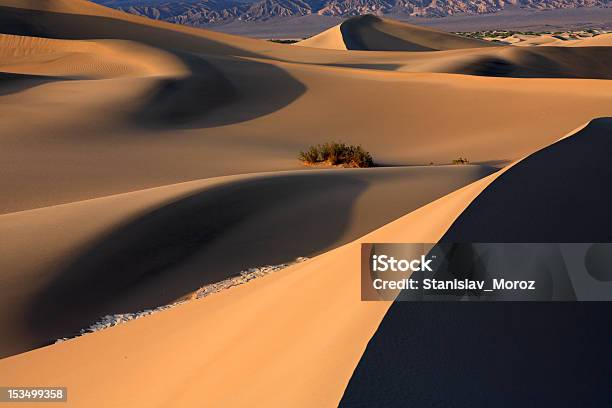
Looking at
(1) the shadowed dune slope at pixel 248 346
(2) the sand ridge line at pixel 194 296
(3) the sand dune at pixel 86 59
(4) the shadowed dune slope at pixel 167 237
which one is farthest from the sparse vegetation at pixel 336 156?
(3) the sand dune at pixel 86 59

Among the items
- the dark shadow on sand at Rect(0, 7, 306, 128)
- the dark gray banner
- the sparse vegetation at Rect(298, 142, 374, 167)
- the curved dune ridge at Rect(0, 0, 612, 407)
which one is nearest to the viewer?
the dark gray banner

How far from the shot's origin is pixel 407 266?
444 cm

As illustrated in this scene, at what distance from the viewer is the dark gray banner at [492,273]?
414 cm

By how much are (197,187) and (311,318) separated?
6.78 m

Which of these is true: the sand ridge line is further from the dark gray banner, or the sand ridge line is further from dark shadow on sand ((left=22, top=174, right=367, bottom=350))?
the dark gray banner

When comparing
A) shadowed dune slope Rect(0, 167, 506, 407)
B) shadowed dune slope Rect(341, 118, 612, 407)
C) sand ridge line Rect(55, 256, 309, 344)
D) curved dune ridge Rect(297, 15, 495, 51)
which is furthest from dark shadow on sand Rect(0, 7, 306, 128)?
curved dune ridge Rect(297, 15, 495, 51)

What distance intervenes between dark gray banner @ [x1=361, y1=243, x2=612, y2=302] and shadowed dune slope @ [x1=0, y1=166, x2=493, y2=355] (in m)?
4.08

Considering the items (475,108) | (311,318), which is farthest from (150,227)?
(475,108)

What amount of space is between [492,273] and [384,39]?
81.4 metres

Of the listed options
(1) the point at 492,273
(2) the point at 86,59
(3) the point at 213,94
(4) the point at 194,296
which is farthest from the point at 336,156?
(2) the point at 86,59

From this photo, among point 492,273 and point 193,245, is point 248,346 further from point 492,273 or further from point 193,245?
point 193,245

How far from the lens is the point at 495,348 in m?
3.68

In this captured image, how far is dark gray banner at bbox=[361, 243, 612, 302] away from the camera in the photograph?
4141mm

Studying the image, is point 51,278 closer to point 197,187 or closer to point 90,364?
A: point 90,364
